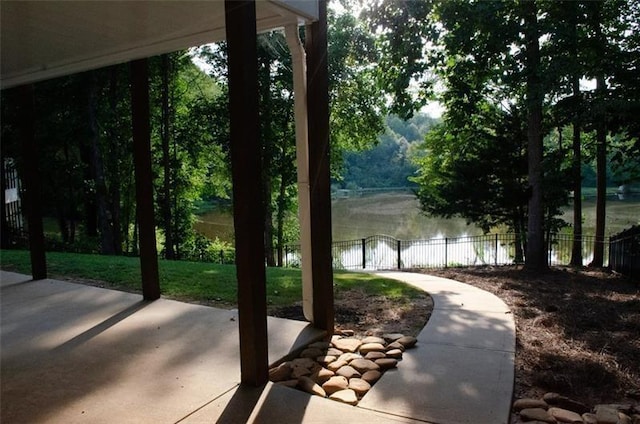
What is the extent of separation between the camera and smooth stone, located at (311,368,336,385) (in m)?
3.04

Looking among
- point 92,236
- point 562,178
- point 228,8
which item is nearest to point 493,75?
point 562,178

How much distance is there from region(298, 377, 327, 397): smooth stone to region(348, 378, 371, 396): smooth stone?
202mm

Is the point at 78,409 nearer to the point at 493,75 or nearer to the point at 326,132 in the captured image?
the point at 326,132

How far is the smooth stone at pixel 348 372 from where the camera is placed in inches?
122

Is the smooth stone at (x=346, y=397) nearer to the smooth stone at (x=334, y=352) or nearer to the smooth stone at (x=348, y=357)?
the smooth stone at (x=348, y=357)

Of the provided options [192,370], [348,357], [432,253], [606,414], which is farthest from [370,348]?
[432,253]

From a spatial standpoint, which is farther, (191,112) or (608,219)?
(608,219)

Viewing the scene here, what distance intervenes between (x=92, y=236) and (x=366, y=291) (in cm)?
1205

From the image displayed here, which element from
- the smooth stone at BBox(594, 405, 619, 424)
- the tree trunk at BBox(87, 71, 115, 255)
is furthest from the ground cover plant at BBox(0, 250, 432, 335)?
the tree trunk at BBox(87, 71, 115, 255)

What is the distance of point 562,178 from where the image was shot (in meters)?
10.0

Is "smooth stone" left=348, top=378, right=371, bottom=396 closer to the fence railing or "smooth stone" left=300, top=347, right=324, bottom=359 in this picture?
"smooth stone" left=300, top=347, right=324, bottom=359

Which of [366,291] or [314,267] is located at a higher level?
[314,267]

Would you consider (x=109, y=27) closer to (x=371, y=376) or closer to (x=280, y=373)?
(x=280, y=373)

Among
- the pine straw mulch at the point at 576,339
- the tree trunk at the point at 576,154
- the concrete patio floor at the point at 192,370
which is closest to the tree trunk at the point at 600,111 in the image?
the tree trunk at the point at 576,154
